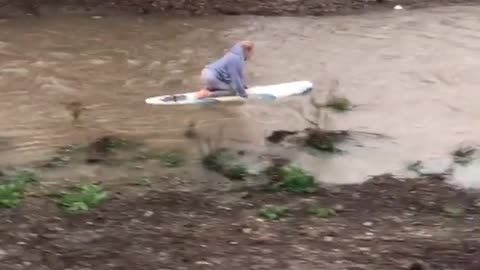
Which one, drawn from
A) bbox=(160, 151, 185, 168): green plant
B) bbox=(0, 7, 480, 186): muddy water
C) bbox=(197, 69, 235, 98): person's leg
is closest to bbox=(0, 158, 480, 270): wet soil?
bbox=(160, 151, 185, 168): green plant

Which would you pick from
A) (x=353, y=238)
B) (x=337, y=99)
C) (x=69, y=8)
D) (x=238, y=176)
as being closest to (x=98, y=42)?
(x=69, y=8)

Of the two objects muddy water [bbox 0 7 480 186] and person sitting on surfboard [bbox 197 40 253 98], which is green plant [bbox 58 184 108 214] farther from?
person sitting on surfboard [bbox 197 40 253 98]

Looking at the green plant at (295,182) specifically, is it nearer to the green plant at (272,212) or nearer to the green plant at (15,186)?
the green plant at (272,212)

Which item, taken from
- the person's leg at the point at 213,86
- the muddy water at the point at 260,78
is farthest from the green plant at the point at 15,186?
the person's leg at the point at 213,86

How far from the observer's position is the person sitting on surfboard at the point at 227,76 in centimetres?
1149

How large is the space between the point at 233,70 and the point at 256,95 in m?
0.47

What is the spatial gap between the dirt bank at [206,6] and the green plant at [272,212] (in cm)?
1265

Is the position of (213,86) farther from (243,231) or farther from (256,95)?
(243,231)

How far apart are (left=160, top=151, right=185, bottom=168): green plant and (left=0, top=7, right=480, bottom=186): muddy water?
33cm

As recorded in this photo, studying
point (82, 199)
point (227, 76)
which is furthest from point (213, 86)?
point (82, 199)

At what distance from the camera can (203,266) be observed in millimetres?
5555

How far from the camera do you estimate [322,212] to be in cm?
679

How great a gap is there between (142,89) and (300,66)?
2.88 metres

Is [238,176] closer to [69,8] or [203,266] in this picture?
A: [203,266]
